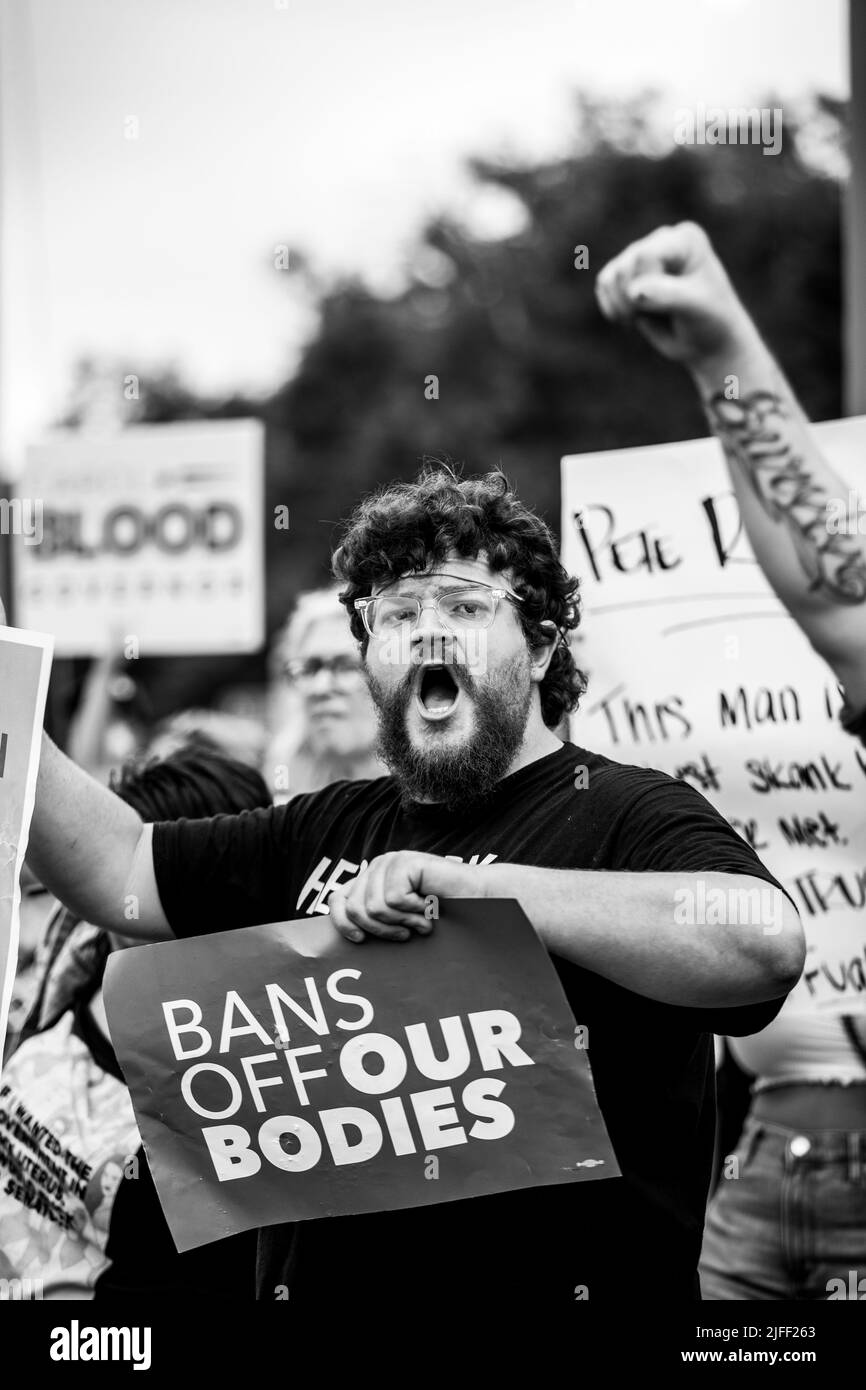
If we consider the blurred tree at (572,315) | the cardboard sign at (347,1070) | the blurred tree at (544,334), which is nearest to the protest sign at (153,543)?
the cardboard sign at (347,1070)

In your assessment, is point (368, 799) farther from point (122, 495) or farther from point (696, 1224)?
point (122, 495)

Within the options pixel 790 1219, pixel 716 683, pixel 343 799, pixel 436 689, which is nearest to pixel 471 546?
pixel 436 689

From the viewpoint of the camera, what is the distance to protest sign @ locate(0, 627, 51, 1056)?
2.42 m

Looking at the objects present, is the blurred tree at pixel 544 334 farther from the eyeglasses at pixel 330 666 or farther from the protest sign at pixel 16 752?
the protest sign at pixel 16 752

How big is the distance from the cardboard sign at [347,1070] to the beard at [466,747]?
0.24 meters

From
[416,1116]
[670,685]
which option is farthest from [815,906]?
[416,1116]

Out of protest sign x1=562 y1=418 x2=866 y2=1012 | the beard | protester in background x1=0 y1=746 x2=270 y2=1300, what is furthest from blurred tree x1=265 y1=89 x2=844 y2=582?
the beard

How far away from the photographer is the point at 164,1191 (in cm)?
234

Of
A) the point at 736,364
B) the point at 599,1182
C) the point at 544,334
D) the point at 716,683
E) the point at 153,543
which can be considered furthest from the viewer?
the point at 544,334

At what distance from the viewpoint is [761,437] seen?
2.99 m

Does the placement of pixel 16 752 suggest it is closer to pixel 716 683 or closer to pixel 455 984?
pixel 455 984

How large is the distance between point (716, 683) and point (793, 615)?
41cm

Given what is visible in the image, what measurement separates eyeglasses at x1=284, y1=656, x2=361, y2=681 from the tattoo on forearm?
1.22 meters
